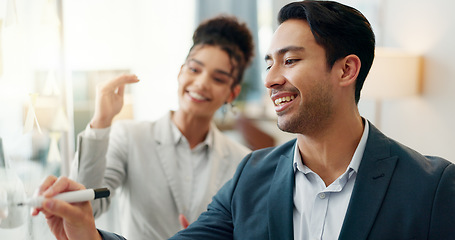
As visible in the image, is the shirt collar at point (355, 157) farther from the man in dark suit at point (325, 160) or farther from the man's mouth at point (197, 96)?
the man's mouth at point (197, 96)

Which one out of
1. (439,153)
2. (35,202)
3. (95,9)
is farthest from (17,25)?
(439,153)

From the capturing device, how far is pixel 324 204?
1.20 m

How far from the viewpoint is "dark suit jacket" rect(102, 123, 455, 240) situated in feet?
3.56

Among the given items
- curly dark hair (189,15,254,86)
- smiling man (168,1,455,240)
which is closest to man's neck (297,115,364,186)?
smiling man (168,1,455,240)

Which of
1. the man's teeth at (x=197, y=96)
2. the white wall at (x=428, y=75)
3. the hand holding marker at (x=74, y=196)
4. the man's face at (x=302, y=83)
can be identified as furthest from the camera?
the white wall at (x=428, y=75)

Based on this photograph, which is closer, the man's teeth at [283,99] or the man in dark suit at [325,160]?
the man in dark suit at [325,160]

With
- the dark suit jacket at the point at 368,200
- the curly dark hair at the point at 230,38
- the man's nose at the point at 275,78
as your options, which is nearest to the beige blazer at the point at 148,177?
the curly dark hair at the point at 230,38

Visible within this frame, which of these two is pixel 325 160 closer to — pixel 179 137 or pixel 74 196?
pixel 74 196

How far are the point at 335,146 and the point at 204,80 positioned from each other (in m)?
0.74

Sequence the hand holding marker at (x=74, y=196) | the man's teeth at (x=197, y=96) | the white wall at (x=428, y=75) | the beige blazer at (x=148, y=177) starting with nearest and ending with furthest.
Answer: the hand holding marker at (x=74, y=196) → the beige blazer at (x=148, y=177) → the man's teeth at (x=197, y=96) → the white wall at (x=428, y=75)

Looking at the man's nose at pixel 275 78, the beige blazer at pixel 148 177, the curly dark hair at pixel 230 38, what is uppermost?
the curly dark hair at pixel 230 38

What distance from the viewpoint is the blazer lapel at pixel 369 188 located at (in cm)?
111

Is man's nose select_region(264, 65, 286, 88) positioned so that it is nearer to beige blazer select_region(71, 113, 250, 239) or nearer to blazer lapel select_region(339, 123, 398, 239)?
blazer lapel select_region(339, 123, 398, 239)

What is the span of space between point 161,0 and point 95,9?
1215 millimetres
